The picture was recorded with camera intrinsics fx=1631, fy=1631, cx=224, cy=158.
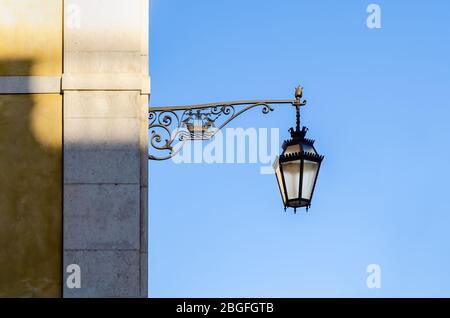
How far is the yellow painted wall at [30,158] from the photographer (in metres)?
14.4

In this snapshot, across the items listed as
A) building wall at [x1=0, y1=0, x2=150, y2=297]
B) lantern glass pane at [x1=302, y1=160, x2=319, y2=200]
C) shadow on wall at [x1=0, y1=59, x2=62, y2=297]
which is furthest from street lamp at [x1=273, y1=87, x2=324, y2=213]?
shadow on wall at [x1=0, y1=59, x2=62, y2=297]

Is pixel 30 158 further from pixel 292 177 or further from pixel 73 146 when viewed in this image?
pixel 292 177

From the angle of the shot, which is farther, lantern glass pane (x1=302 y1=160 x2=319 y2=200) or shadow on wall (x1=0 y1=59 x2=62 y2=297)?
lantern glass pane (x1=302 y1=160 x2=319 y2=200)

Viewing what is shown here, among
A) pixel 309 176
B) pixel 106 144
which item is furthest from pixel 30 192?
pixel 309 176

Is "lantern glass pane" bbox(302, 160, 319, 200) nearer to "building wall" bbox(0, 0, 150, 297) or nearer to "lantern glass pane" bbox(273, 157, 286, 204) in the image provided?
"lantern glass pane" bbox(273, 157, 286, 204)

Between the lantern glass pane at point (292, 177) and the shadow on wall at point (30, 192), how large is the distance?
228 cm

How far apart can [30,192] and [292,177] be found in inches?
102

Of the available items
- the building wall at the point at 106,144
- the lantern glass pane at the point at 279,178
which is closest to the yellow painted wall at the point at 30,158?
the building wall at the point at 106,144

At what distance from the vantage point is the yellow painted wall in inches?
567

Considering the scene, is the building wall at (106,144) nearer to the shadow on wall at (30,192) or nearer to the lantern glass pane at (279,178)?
the shadow on wall at (30,192)

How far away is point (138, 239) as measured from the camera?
14.4 metres

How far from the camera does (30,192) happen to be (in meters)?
14.6
